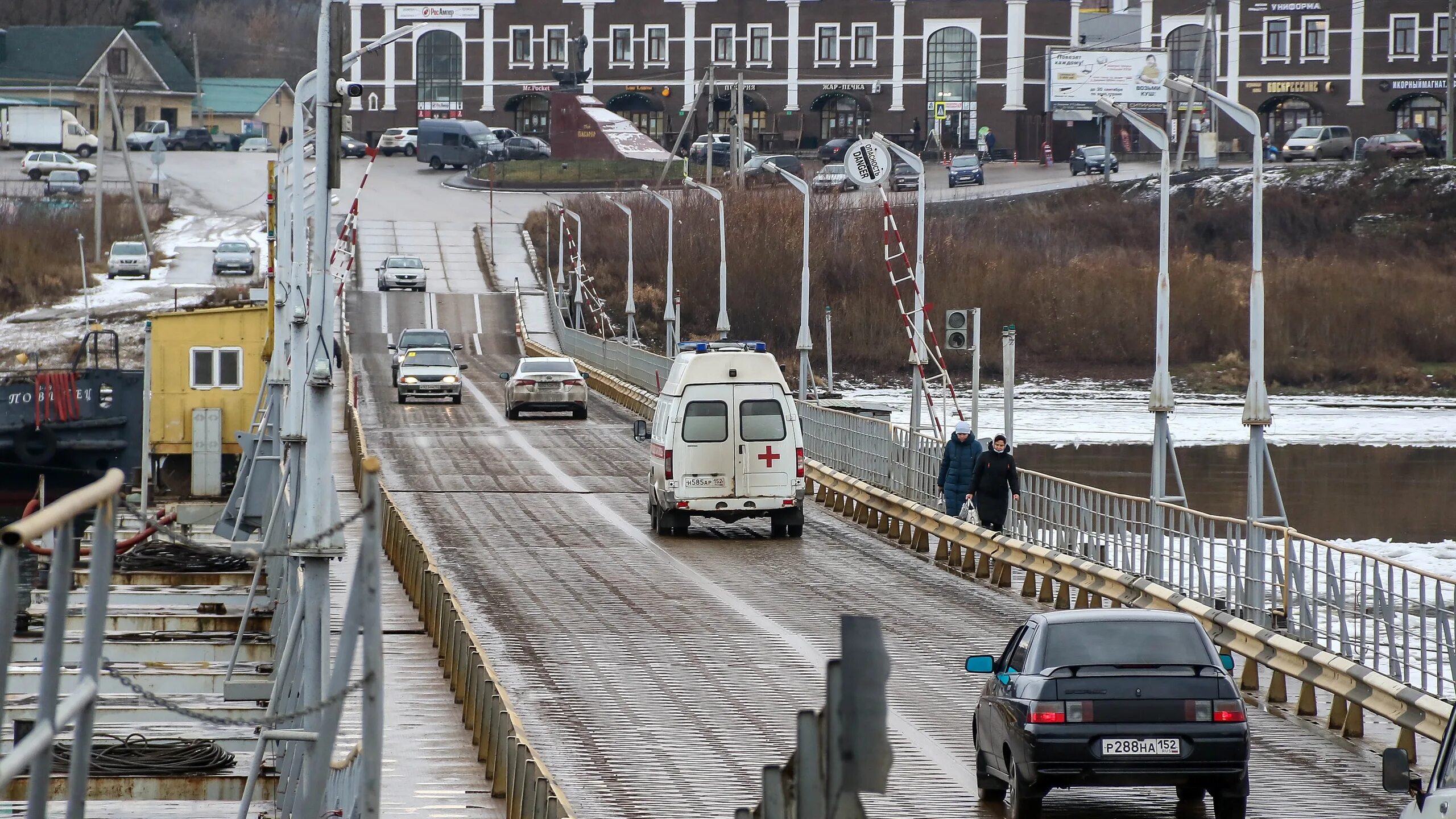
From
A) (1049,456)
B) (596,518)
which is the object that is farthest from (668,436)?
(1049,456)

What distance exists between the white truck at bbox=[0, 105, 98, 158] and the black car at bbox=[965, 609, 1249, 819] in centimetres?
12229

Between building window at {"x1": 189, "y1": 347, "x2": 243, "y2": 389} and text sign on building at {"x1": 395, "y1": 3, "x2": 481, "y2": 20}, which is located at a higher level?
text sign on building at {"x1": 395, "y1": 3, "x2": 481, "y2": 20}

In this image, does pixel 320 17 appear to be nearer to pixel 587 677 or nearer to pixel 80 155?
pixel 587 677

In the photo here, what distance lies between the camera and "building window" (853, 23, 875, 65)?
125m

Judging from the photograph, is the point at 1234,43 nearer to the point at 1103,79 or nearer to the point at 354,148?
the point at 1103,79

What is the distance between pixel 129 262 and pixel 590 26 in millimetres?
49790

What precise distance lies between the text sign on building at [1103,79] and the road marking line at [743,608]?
73.8m

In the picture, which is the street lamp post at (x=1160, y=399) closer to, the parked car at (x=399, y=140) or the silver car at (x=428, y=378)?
the silver car at (x=428, y=378)

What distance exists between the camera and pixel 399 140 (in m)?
127

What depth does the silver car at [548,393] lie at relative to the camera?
162ft

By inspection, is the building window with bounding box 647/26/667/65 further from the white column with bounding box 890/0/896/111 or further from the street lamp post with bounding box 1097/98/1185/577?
the street lamp post with bounding box 1097/98/1185/577

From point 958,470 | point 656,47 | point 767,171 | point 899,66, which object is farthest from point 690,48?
point 958,470

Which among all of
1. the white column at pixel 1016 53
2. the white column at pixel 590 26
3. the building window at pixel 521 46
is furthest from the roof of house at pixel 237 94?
the white column at pixel 1016 53

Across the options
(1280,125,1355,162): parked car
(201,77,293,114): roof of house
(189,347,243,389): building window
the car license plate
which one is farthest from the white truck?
the car license plate
